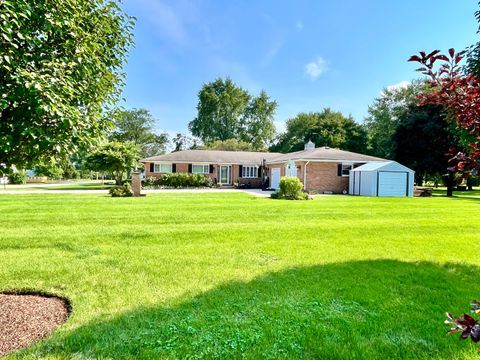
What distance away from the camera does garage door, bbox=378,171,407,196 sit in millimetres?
23938

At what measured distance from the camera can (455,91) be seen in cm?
212

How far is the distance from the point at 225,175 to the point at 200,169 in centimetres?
287

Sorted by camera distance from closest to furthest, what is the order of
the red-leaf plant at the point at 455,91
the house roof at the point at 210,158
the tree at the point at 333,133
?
the red-leaf plant at the point at 455,91, the house roof at the point at 210,158, the tree at the point at 333,133

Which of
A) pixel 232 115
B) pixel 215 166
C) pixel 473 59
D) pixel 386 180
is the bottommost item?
pixel 386 180

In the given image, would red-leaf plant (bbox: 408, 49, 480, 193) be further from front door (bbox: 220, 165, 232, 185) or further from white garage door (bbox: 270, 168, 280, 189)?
front door (bbox: 220, 165, 232, 185)

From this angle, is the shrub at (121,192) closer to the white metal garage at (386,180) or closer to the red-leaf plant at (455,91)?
the white metal garage at (386,180)

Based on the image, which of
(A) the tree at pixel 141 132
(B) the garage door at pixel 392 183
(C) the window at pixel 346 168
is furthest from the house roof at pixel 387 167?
(A) the tree at pixel 141 132

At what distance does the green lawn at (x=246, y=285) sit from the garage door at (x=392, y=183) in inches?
558

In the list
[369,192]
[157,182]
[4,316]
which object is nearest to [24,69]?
[4,316]

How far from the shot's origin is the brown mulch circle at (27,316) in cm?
340

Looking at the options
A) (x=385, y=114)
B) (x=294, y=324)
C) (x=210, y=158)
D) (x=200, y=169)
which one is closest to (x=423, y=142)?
(x=385, y=114)

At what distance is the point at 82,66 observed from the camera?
3627 millimetres

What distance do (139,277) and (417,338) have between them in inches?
161

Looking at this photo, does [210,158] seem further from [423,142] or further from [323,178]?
[423,142]
